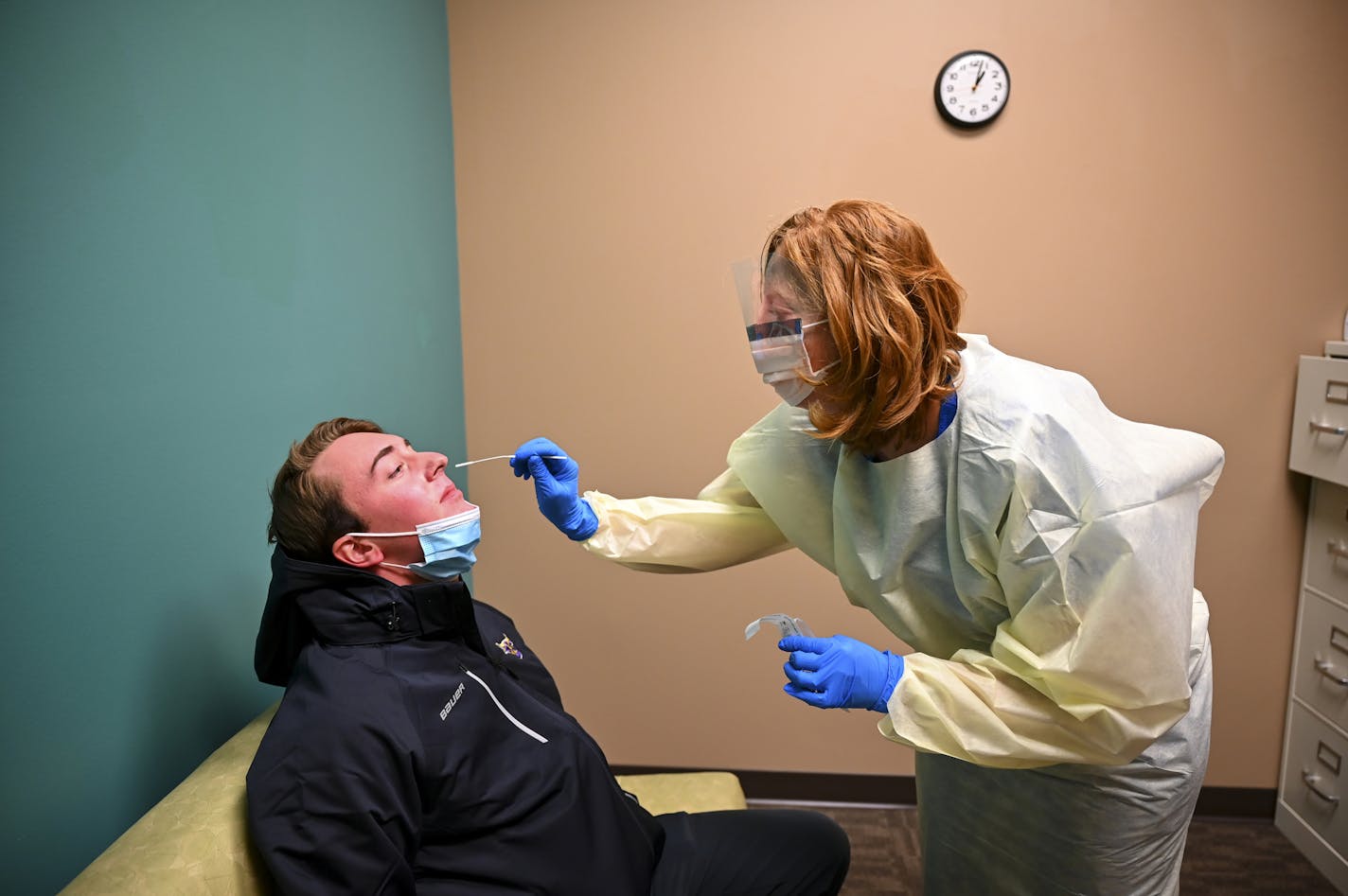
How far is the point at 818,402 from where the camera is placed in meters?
1.30

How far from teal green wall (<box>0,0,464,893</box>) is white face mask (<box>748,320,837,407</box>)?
0.81 m

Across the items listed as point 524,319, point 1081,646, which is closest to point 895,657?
point 1081,646

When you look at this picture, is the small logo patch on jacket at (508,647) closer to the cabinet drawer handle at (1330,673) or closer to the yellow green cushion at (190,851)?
the yellow green cushion at (190,851)

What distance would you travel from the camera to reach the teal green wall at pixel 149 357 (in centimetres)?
107

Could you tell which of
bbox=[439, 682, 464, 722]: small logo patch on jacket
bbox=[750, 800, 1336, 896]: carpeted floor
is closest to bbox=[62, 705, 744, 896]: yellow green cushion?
bbox=[439, 682, 464, 722]: small logo patch on jacket

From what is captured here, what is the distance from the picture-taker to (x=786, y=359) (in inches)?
50.6

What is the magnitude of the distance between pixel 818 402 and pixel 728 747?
172 cm

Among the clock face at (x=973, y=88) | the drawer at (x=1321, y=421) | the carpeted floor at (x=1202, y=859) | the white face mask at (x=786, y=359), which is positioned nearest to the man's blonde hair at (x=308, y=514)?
the white face mask at (x=786, y=359)

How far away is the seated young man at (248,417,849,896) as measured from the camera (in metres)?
1.17

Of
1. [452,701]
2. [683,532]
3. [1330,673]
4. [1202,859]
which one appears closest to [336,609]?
[452,701]

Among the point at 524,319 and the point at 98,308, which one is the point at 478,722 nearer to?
the point at 98,308

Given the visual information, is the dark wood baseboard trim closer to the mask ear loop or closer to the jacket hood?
the jacket hood

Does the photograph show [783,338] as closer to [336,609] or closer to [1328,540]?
[336,609]

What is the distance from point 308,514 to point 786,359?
73cm
